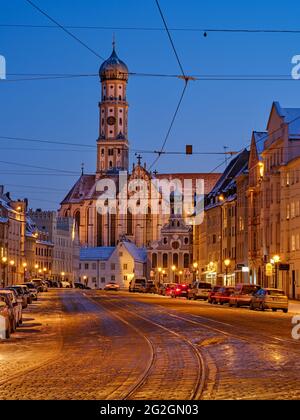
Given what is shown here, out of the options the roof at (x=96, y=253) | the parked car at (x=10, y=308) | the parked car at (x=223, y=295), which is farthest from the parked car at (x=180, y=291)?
the roof at (x=96, y=253)

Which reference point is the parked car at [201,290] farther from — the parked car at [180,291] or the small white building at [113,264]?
the small white building at [113,264]

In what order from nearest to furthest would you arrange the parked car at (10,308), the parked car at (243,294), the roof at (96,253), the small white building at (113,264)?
the parked car at (10,308)
the parked car at (243,294)
the small white building at (113,264)
the roof at (96,253)

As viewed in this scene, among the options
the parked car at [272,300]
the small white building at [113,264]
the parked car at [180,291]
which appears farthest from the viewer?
the small white building at [113,264]

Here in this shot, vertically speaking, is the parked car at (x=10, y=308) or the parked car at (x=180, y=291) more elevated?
the parked car at (x=180, y=291)

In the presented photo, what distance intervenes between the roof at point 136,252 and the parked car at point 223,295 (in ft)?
352

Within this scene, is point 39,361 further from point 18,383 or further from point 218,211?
point 218,211

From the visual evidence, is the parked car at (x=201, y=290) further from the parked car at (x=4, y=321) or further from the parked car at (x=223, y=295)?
the parked car at (x=4, y=321)

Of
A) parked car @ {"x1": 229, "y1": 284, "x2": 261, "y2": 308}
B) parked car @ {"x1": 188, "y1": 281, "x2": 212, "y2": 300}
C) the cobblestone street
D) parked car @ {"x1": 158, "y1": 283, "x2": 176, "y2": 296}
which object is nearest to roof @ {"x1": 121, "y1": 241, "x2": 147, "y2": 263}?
parked car @ {"x1": 158, "y1": 283, "x2": 176, "y2": 296}

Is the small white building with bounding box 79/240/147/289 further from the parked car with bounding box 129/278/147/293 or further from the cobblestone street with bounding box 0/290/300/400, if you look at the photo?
the cobblestone street with bounding box 0/290/300/400

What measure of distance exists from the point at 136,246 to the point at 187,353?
161 metres

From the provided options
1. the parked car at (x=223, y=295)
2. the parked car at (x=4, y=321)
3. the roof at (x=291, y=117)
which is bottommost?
the parked car at (x=4, y=321)

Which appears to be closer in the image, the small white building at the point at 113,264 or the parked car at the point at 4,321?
the parked car at the point at 4,321

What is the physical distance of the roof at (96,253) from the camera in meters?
182
